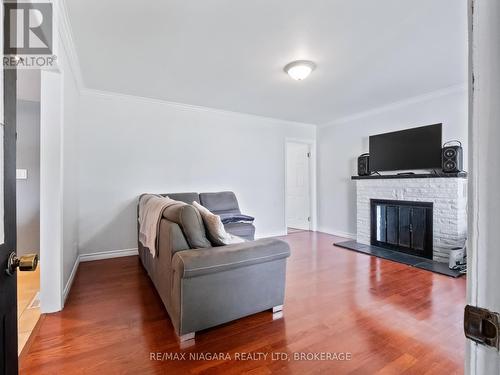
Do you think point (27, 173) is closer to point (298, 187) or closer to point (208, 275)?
point (208, 275)

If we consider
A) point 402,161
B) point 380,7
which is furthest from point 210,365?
point 402,161

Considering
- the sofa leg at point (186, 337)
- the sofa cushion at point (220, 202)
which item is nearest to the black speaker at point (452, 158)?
the sofa cushion at point (220, 202)

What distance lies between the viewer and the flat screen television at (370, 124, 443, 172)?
354 centimetres

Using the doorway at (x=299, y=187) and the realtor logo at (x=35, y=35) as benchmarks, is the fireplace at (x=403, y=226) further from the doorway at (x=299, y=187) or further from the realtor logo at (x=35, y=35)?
the realtor logo at (x=35, y=35)

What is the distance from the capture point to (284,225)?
520cm

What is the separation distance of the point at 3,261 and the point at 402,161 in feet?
14.5

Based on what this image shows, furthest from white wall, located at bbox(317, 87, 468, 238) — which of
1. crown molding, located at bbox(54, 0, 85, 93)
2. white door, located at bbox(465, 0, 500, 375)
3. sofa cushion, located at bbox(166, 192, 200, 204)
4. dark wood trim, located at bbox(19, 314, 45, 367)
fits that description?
dark wood trim, located at bbox(19, 314, 45, 367)

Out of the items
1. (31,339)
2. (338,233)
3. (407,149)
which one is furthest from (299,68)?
(338,233)

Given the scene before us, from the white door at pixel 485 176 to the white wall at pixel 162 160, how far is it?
3959 millimetres

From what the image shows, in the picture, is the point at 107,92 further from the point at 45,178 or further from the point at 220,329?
the point at 220,329

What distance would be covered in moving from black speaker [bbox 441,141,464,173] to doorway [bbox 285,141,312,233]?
8.58 feet

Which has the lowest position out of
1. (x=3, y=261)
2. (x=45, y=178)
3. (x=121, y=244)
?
(x=121, y=244)

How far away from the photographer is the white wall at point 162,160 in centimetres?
356

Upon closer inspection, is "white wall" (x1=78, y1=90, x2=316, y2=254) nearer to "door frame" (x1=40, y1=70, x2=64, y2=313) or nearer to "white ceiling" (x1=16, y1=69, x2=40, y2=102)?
"white ceiling" (x1=16, y1=69, x2=40, y2=102)
